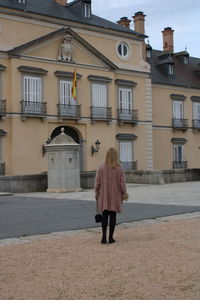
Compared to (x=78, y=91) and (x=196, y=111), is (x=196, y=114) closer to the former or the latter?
(x=196, y=111)

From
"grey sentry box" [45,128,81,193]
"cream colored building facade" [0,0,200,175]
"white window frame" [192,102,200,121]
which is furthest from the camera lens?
"white window frame" [192,102,200,121]

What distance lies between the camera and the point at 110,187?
28.3 feet

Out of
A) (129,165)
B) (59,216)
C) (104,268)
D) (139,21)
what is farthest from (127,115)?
(104,268)

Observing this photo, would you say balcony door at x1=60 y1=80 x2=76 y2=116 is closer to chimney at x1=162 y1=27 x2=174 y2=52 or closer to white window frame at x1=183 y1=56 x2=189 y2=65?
white window frame at x1=183 y1=56 x2=189 y2=65

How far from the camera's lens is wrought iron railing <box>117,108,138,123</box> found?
116 ft

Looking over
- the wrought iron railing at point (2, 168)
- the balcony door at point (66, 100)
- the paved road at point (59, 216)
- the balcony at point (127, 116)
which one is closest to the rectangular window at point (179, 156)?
the balcony at point (127, 116)

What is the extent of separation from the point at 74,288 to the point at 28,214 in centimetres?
745

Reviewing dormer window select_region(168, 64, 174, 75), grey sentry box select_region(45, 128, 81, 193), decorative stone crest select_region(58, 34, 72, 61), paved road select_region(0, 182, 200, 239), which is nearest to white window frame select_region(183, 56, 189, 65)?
dormer window select_region(168, 64, 174, 75)

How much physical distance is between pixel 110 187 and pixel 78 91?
2480 cm

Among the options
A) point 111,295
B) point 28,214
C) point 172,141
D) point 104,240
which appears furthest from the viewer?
point 172,141

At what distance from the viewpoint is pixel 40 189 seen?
2402 centimetres

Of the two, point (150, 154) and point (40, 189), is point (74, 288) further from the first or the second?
point (150, 154)

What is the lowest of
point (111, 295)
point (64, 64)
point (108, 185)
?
point (111, 295)

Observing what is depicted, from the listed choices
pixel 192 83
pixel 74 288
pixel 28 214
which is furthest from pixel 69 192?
pixel 192 83
